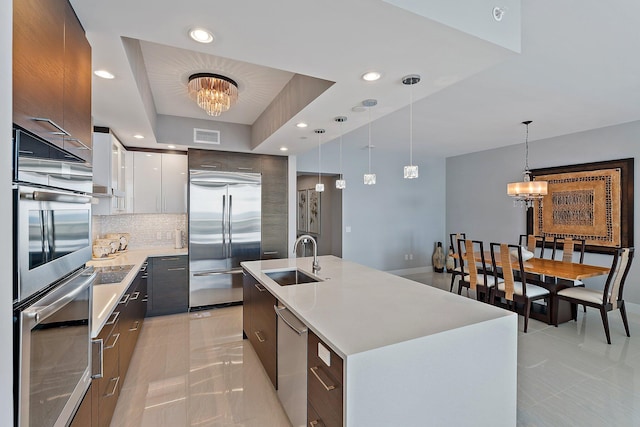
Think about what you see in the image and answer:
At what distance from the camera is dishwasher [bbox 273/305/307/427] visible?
174 centimetres

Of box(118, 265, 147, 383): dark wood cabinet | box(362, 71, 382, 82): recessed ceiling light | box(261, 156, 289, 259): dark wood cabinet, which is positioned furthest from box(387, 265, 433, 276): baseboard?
box(362, 71, 382, 82): recessed ceiling light

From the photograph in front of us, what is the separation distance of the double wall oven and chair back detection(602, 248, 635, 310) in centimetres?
461

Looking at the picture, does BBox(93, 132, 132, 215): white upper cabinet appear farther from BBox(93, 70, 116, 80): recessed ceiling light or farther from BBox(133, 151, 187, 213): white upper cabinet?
BBox(93, 70, 116, 80): recessed ceiling light

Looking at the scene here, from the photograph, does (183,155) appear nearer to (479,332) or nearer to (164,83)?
(164,83)

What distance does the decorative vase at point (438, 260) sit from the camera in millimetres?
6801

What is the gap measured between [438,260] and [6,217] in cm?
706

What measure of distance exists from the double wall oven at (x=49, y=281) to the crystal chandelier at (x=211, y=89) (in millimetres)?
1630

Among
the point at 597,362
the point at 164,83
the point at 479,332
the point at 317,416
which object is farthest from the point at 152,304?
the point at 597,362

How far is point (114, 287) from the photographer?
2402 mm

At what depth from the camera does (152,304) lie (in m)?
4.02

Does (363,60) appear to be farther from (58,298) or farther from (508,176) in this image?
(508,176)

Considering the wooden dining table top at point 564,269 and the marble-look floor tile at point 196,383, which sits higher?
the wooden dining table top at point 564,269

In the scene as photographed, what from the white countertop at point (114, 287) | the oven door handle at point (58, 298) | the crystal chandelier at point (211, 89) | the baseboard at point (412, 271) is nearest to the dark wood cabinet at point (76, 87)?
the oven door handle at point (58, 298)

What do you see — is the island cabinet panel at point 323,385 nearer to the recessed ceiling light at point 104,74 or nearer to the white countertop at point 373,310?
the white countertop at point 373,310
